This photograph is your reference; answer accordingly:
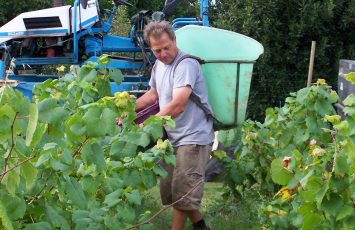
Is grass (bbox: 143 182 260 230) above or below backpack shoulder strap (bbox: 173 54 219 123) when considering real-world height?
below

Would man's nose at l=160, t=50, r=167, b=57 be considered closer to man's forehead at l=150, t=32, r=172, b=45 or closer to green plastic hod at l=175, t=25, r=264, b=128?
man's forehead at l=150, t=32, r=172, b=45

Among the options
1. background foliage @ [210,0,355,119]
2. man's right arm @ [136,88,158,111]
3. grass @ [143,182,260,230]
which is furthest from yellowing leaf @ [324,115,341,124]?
background foliage @ [210,0,355,119]

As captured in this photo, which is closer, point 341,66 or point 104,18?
point 341,66

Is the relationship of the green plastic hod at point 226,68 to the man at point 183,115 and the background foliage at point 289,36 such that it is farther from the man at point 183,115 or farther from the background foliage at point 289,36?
the background foliage at point 289,36

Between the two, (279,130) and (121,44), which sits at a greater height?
(279,130)

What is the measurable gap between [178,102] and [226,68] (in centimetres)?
49

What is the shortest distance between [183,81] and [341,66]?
12.6ft

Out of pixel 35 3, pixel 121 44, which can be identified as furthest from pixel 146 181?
pixel 35 3

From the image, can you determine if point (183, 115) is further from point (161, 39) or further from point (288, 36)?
point (288, 36)

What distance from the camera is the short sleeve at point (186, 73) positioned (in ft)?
16.5

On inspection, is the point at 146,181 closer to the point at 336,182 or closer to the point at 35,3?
the point at 336,182

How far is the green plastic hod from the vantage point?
5.28 metres

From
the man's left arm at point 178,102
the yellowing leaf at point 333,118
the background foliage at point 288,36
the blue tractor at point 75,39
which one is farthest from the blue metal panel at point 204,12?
the yellowing leaf at point 333,118

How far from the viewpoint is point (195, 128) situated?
5191 millimetres
